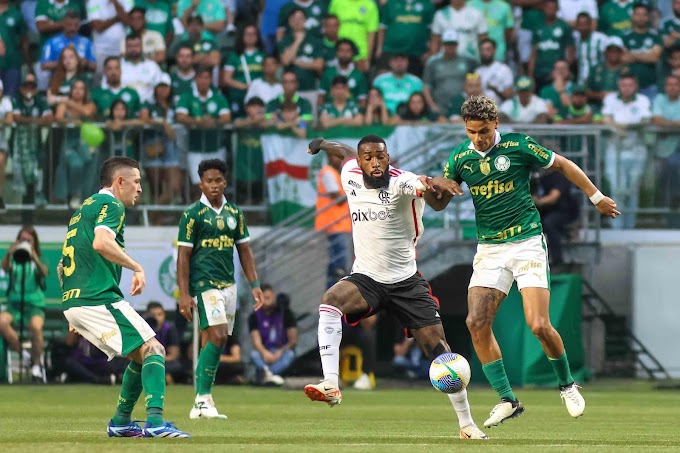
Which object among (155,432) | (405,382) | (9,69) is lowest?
(405,382)

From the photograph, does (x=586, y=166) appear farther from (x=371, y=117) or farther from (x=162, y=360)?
(x=162, y=360)

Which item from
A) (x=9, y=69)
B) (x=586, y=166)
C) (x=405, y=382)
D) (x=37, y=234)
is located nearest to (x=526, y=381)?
(x=405, y=382)

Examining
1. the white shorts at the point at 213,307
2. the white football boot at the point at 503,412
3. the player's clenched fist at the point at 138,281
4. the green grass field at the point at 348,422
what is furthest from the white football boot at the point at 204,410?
the player's clenched fist at the point at 138,281

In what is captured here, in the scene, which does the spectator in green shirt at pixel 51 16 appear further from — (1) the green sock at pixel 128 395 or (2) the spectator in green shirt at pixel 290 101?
(1) the green sock at pixel 128 395

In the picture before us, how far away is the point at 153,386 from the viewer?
1126cm

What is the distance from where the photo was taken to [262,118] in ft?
75.2

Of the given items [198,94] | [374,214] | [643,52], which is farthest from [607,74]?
[374,214]

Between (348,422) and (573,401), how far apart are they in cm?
242

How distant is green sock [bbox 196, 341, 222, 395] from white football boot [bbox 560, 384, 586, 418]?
3.92 meters

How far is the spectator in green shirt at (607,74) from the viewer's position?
23812mm

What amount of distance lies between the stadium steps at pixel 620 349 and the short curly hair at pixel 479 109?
1080cm

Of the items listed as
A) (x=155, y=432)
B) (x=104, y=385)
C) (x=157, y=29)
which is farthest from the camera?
(x=157, y=29)

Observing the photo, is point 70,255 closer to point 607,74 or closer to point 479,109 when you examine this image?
point 479,109

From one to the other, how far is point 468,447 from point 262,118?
1293 centimetres
